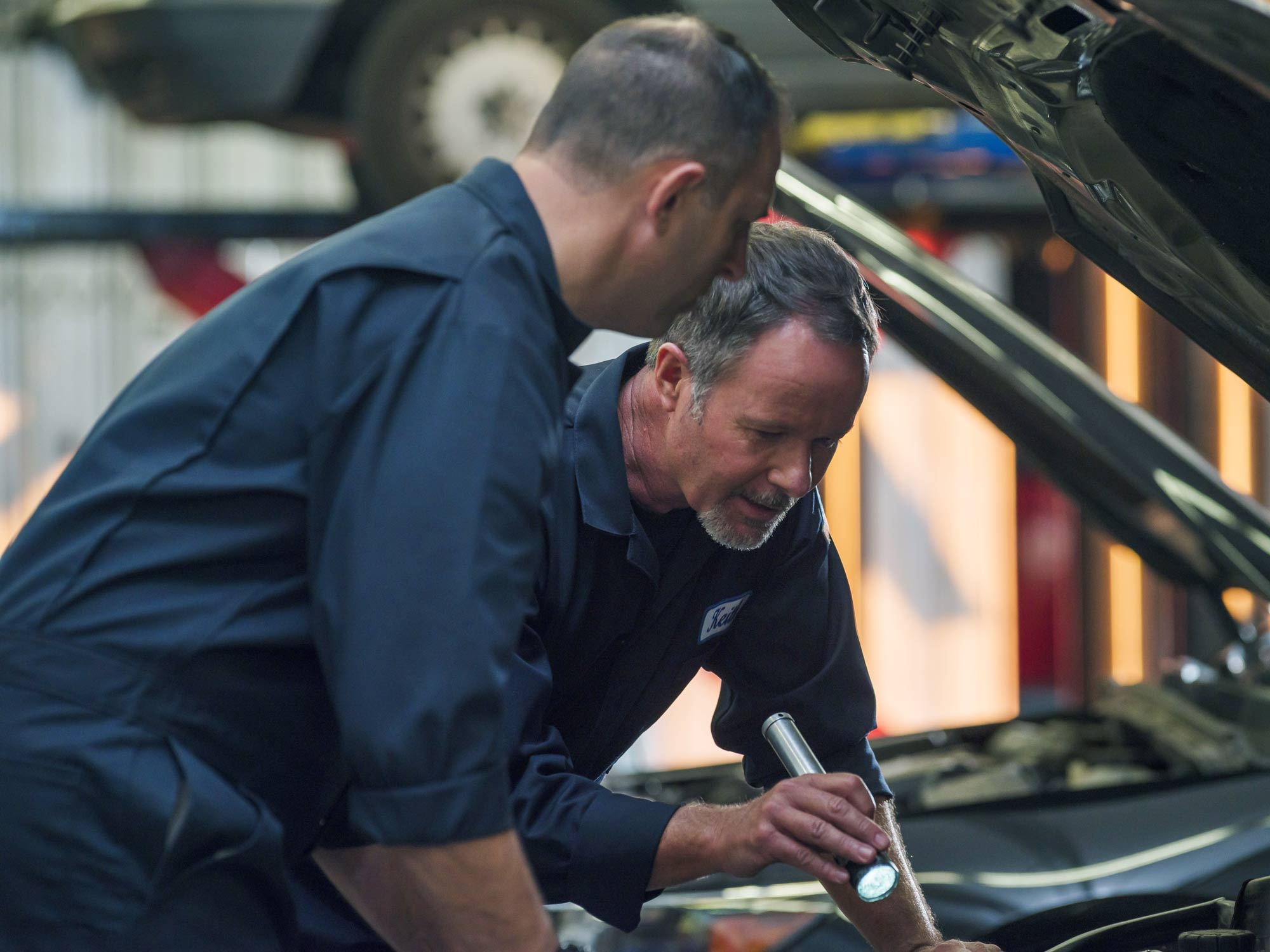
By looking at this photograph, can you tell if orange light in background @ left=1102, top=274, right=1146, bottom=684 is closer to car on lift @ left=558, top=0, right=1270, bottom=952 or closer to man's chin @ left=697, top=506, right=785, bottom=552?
car on lift @ left=558, top=0, right=1270, bottom=952

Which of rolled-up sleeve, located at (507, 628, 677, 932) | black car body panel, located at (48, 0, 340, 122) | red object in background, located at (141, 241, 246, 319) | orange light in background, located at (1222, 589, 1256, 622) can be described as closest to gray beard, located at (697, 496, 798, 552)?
rolled-up sleeve, located at (507, 628, 677, 932)

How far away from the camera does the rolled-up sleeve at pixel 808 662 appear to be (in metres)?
1.49

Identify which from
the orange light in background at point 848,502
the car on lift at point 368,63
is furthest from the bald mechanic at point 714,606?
the orange light in background at point 848,502

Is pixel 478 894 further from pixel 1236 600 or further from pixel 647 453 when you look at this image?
pixel 1236 600

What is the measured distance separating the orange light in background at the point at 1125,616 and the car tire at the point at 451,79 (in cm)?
350

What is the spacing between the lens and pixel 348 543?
0.84m

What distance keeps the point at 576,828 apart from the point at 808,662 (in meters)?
0.37

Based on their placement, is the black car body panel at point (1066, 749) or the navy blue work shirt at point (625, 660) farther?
the black car body panel at point (1066, 749)

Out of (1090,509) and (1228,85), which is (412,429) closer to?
(1228,85)

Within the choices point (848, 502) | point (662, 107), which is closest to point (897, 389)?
point (848, 502)

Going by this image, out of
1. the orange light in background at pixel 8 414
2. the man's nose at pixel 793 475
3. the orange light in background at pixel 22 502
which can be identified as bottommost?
the orange light in background at pixel 22 502

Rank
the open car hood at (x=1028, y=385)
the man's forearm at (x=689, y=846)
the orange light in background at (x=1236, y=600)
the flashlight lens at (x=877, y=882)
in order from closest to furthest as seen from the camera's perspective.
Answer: the flashlight lens at (x=877, y=882) → the man's forearm at (x=689, y=846) → the open car hood at (x=1028, y=385) → the orange light in background at (x=1236, y=600)

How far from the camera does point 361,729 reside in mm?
821

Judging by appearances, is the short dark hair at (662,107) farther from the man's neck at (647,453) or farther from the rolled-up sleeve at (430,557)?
the man's neck at (647,453)
